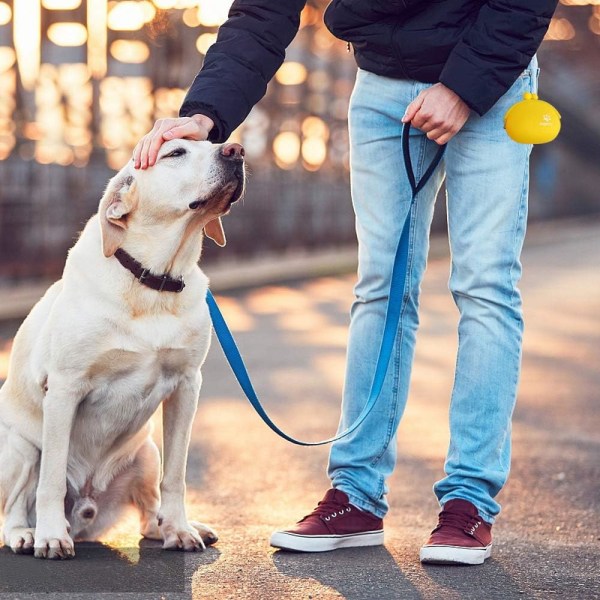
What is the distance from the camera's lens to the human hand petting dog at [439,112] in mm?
3084

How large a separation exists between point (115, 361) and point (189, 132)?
636 millimetres

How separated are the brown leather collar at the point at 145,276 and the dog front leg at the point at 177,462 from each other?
0.27 metres

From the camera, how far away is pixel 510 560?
122 inches

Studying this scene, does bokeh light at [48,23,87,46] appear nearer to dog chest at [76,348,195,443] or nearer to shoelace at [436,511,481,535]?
dog chest at [76,348,195,443]

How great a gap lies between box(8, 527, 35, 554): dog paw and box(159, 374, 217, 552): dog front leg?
0.35 metres

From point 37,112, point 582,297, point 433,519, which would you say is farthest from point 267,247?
point 433,519

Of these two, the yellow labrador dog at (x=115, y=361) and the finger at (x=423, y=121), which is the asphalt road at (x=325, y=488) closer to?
the yellow labrador dog at (x=115, y=361)

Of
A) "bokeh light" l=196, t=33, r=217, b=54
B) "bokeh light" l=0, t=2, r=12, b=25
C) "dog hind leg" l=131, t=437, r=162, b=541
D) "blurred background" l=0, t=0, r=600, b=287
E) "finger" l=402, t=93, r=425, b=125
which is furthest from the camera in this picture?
"bokeh light" l=196, t=33, r=217, b=54

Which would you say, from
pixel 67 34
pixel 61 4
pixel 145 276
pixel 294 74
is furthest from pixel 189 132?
pixel 294 74

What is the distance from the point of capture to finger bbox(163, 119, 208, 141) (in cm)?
320

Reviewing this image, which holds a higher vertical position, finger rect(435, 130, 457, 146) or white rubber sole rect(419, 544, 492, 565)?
finger rect(435, 130, 457, 146)

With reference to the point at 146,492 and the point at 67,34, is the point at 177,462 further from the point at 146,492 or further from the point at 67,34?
the point at 67,34

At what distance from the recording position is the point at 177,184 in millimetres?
3275

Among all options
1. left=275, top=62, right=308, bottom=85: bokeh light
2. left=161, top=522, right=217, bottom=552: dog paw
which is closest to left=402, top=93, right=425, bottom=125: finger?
left=161, top=522, right=217, bottom=552: dog paw
